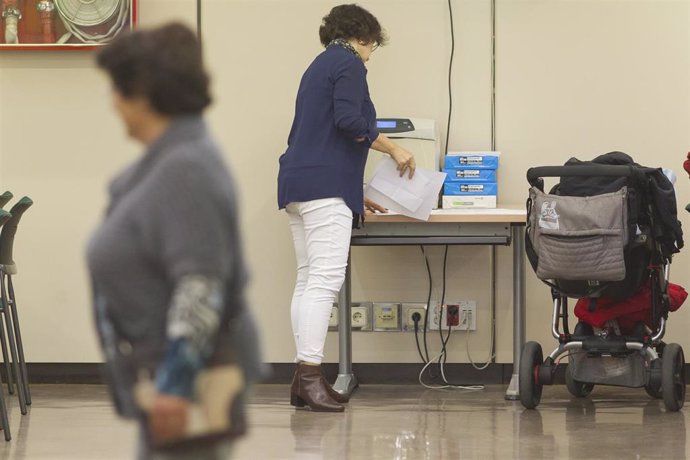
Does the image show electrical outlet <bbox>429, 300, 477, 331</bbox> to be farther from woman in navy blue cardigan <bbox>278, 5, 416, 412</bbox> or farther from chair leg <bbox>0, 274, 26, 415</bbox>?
chair leg <bbox>0, 274, 26, 415</bbox>

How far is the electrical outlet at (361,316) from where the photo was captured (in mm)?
5094

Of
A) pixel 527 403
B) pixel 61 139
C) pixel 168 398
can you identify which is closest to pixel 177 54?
pixel 168 398

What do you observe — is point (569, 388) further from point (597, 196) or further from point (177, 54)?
point (177, 54)

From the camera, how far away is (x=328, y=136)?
416 centimetres

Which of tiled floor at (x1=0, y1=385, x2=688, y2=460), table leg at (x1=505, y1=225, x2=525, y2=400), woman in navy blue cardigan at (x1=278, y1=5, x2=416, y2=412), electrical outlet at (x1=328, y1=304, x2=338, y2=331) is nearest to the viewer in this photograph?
tiled floor at (x1=0, y1=385, x2=688, y2=460)

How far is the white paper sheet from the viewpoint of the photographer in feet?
14.2

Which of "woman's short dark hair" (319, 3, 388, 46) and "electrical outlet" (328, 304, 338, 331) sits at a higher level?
"woman's short dark hair" (319, 3, 388, 46)

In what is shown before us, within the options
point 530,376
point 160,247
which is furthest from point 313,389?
point 160,247

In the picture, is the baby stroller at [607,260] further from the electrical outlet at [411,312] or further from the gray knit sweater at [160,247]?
the gray knit sweater at [160,247]

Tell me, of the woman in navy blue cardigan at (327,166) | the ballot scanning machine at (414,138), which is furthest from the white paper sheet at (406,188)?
the ballot scanning machine at (414,138)

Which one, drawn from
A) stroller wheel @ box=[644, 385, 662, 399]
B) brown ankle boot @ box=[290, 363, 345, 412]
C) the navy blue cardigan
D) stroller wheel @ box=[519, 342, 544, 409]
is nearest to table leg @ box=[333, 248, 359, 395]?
brown ankle boot @ box=[290, 363, 345, 412]

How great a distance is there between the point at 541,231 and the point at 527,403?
66 centimetres

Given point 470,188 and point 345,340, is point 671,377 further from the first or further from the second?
point 345,340

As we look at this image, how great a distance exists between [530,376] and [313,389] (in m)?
0.80
